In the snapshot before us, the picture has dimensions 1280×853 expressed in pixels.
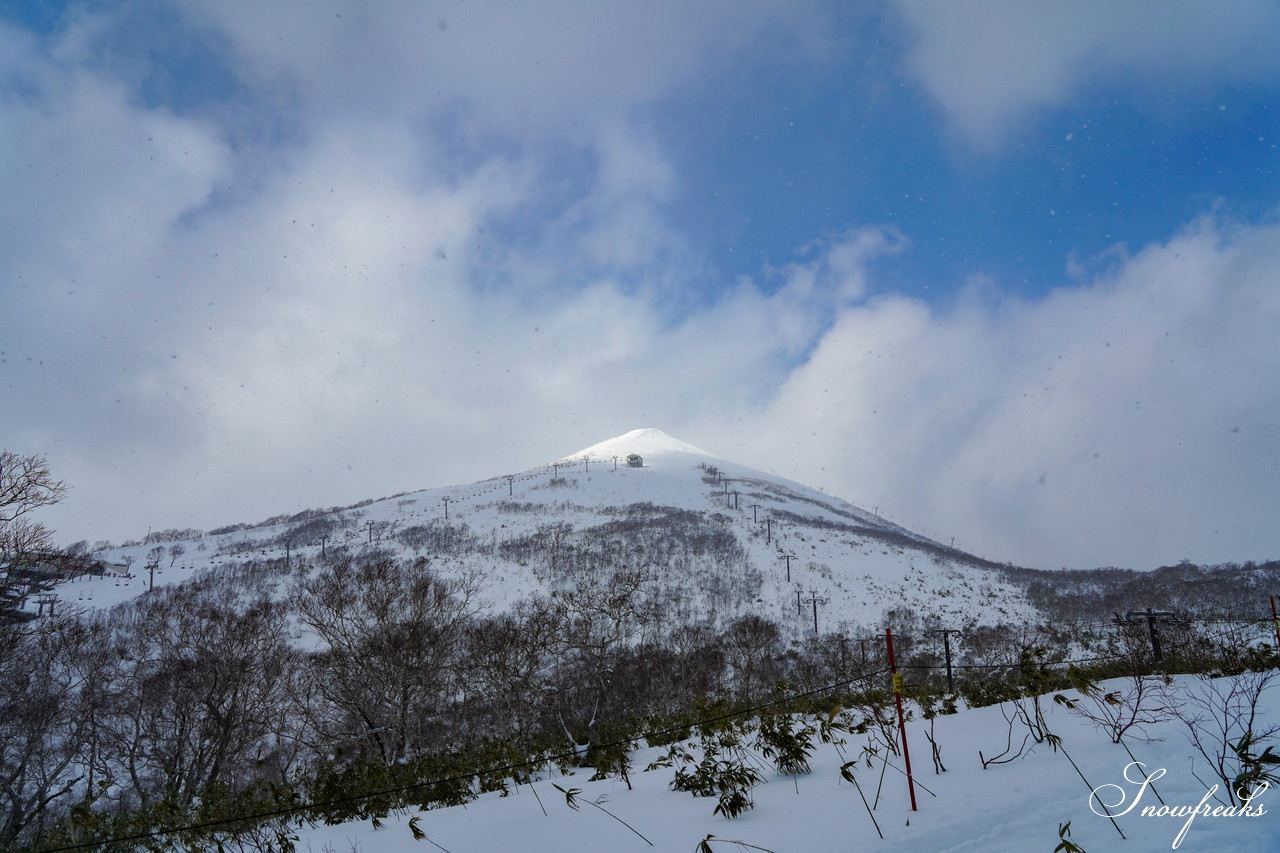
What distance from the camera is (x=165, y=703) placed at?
969 inches

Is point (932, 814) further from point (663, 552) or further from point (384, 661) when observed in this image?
point (663, 552)

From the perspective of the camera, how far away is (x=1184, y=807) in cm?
472

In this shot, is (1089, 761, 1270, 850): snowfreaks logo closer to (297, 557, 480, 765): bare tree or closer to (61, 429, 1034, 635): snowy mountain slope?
(297, 557, 480, 765): bare tree

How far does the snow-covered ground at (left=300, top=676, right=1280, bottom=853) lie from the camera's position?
4.50 metres

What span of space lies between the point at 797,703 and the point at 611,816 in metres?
8.05

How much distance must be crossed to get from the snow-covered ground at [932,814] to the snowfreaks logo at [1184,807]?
3cm

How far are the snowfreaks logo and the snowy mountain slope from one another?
53.1 meters

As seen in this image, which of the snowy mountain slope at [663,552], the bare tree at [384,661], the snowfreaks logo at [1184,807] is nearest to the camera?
the snowfreaks logo at [1184,807]

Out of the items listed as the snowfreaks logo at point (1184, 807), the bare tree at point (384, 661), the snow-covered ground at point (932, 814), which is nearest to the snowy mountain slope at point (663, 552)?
the bare tree at point (384, 661)

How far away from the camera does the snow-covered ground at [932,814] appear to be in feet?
14.8

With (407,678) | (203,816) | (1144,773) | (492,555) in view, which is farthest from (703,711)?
(492,555)

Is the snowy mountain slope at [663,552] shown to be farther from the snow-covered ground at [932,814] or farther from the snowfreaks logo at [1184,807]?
the snowfreaks logo at [1184,807]

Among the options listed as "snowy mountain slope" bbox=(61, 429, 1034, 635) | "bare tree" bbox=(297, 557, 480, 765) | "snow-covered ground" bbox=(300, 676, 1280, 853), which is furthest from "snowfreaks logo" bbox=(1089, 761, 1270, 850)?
"snowy mountain slope" bbox=(61, 429, 1034, 635)

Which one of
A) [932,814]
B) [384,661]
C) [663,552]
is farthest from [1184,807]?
[663,552]
